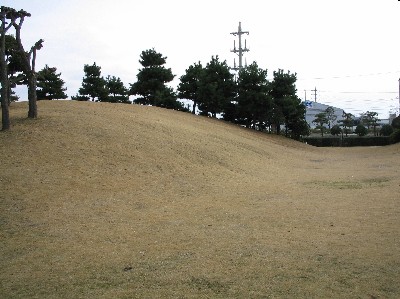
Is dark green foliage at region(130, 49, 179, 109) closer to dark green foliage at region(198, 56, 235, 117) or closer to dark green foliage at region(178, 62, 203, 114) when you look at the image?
dark green foliage at region(178, 62, 203, 114)

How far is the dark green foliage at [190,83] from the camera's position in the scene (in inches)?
1415

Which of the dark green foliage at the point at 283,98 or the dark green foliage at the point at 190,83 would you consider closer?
the dark green foliage at the point at 190,83

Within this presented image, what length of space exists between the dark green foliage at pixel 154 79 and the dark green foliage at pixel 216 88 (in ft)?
9.64

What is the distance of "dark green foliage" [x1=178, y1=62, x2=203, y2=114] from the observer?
35938 millimetres

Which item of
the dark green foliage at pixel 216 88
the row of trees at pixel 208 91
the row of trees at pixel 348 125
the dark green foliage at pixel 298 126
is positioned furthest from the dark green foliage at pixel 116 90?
the row of trees at pixel 348 125

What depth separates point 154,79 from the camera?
115ft

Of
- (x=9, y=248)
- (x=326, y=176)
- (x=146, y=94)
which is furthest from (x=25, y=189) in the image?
(x=146, y=94)

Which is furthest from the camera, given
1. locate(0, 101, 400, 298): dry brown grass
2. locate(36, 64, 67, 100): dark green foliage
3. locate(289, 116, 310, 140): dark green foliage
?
locate(289, 116, 310, 140): dark green foliage

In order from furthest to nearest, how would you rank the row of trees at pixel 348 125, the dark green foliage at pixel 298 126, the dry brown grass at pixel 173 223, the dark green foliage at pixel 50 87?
the row of trees at pixel 348 125
the dark green foliage at pixel 298 126
the dark green foliage at pixel 50 87
the dry brown grass at pixel 173 223

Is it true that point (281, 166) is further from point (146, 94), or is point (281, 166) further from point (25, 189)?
point (146, 94)

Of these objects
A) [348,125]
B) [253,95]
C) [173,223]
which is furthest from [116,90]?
[348,125]

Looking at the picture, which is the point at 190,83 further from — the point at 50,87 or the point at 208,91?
the point at 50,87

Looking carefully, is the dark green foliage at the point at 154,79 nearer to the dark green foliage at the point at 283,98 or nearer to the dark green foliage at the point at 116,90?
the dark green foliage at the point at 116,90

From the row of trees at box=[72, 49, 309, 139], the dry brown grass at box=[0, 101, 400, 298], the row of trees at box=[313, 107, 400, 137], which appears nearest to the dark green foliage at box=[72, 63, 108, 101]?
the row of trees at box=[72, 49, 309, 139]
